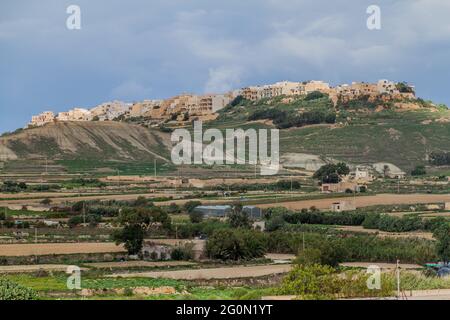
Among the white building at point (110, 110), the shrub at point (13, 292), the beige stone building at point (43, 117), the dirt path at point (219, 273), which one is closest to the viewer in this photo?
the shrub at point (13, 292)

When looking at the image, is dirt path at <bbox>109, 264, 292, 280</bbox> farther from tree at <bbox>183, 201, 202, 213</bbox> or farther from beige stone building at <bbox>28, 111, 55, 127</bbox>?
beige stone building at <bbox>28, 111, 55, 127</bbox>

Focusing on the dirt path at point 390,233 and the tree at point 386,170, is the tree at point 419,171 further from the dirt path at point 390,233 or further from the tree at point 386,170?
the dirt path at point 390,233

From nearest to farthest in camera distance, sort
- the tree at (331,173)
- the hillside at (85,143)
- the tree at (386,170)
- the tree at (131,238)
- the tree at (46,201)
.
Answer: the tree at (131,238) → the tree at (46,201) → the tree at (331,173) → the tree at (386,170) → the hillside at (85,143)

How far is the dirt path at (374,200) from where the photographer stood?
44406 millimetres

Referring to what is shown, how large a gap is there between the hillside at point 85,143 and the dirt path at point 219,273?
50318 mm

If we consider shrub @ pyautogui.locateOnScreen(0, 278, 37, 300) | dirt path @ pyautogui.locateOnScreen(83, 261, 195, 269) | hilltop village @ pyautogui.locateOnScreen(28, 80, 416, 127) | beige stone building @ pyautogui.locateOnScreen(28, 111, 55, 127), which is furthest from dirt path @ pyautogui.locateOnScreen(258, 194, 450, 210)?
beige stone building @ pyautogui.locateOnScreen(28, 111, 55, 127)

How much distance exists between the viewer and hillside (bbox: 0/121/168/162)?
7644cm

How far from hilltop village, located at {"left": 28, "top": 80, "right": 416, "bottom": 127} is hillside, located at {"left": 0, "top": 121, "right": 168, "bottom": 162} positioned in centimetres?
1376

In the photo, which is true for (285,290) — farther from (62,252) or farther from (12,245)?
(12,245)

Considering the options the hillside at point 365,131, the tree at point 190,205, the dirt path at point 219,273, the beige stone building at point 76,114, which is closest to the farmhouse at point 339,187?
the tree at point 190,205

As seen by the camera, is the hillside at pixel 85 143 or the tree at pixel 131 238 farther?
the hillside at pixel 85 143

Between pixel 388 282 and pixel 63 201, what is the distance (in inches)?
1312

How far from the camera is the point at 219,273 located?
25344 mm
